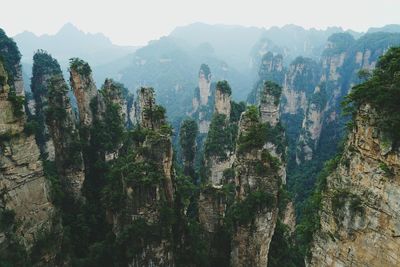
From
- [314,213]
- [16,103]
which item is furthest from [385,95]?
[16,103]

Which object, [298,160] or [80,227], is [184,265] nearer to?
[80,227]

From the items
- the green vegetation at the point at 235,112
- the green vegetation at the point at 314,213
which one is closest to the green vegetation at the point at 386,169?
the green vegetation at the point at 314,213

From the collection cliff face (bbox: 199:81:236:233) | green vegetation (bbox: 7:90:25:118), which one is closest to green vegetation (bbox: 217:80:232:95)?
cliff face (bbox: 199:81:236:233)

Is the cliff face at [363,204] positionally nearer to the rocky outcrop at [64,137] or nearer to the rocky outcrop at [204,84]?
the rocky outcrop at [64,137]

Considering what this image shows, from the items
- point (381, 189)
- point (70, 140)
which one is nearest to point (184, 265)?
point (70, 140)

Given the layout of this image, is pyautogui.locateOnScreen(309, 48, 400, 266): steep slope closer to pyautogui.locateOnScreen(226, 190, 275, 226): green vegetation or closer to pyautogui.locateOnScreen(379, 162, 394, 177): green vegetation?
pyautogui.locateOnScreen(379, 162, 394, 177): green vegetation

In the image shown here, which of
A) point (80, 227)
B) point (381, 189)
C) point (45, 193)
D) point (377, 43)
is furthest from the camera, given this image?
point (377, 43)

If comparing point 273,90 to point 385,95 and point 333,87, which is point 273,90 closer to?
point 385,95
